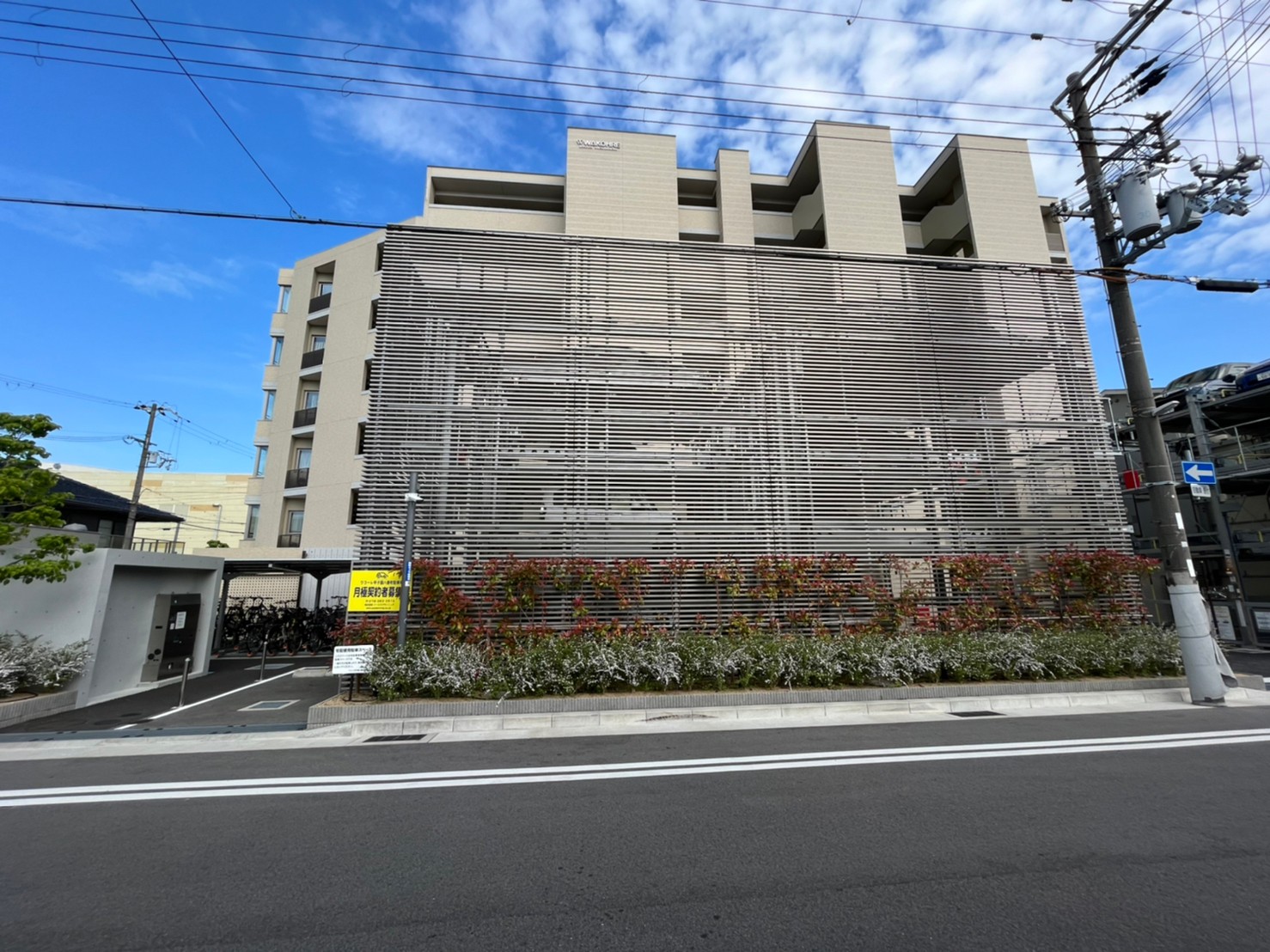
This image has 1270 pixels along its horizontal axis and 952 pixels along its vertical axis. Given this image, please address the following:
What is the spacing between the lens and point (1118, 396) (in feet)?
78.9

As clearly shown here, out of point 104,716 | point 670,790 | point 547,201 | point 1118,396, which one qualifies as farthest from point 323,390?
point 1118,396

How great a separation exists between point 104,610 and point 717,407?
480 inches

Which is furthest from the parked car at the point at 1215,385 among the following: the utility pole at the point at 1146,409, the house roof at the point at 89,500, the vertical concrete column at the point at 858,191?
the house roof at the point at 89,500

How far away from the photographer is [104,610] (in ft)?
35.0

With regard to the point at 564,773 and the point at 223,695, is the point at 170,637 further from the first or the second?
the point at 564,773

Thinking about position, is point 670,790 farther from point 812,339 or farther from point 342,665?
point 812,339

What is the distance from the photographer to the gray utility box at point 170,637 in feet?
40.7

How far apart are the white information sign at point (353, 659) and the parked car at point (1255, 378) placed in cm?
2366

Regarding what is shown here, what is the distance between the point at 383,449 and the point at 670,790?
7451mm

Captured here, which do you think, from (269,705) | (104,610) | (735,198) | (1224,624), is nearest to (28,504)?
(104,610)

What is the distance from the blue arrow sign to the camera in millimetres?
9414

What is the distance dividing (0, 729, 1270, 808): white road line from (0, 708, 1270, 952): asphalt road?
5cm

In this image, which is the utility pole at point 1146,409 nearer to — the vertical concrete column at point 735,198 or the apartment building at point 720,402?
the apartment building at point 720,402

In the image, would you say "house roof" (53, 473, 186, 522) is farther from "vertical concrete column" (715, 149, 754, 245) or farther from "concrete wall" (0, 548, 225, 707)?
"vertical concrete column" (715, 149, 754, 245)
